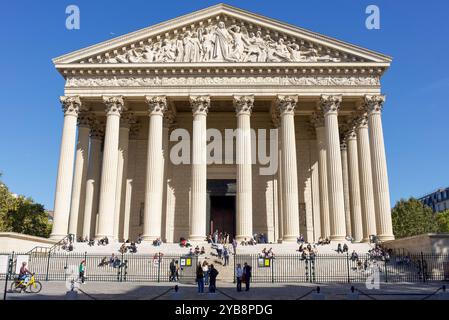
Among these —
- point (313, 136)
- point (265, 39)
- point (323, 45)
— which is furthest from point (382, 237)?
point (265, 39)

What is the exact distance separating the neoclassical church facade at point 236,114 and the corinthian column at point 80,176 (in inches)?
3.6

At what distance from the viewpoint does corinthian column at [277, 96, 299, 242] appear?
3197 centimetres

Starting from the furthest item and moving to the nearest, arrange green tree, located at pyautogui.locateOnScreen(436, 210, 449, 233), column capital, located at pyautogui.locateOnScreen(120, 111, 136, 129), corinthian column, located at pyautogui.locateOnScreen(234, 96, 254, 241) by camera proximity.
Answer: green tree, located at pyautogui.locateOnScreen(436, 210, 449, 233), column capital, located at pyautogui.locateOnScreen(120, 111, 136, 129), corinthian column, located at pyautogui.locateOnScreen(234, 96, 254, 241)

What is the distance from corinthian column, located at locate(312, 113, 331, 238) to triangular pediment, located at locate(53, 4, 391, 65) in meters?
5.88

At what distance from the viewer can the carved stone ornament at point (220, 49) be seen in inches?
1378

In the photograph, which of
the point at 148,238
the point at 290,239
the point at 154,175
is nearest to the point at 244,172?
the point at 290,239

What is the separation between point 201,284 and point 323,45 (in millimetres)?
24724

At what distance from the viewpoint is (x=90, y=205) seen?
3631 centimetres

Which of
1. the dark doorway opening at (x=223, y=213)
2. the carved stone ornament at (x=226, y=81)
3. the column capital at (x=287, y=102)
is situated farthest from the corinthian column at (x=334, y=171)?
the dark doorway opening at (x=223, y=213)

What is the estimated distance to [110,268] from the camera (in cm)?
2553

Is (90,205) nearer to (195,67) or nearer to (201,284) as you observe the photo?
(195,67)

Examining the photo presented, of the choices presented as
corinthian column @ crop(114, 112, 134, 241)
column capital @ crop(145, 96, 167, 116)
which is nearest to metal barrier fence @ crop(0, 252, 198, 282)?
corinthian column @ crop(114, 112, 134, 241)

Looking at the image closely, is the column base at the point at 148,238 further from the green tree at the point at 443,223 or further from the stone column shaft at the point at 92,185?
the green tree at the point at 443,223

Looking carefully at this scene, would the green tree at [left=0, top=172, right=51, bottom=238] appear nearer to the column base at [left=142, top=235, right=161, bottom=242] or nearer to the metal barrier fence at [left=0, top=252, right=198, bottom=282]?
the column base at [left=142, top=235, right=161, bottom=242]
